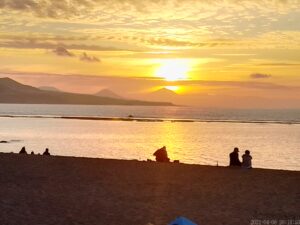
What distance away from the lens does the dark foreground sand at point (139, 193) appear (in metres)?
14.0

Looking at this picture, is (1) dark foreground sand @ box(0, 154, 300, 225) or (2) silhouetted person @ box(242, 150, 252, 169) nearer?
(1) dark foreground sand @ box(0, 154, 300, 225)

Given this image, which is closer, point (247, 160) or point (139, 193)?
point (139, 193)

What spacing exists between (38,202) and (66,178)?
4597mm

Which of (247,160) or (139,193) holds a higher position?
(247,160)

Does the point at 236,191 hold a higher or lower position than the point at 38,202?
higher

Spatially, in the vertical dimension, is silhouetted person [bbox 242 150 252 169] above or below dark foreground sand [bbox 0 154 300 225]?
above

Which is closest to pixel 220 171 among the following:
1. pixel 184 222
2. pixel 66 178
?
pixel 66 178

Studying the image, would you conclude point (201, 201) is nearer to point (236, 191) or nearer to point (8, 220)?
point (236, 191)

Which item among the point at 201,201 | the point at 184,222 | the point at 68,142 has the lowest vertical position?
the point at 184,222

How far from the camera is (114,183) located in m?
19.2

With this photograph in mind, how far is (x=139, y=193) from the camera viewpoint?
1725 cm

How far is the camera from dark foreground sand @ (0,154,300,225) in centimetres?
1398

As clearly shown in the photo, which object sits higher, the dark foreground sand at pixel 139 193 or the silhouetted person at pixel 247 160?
the silhouetted person at pixel 247 160

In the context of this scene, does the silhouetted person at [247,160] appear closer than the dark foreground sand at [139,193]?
No
